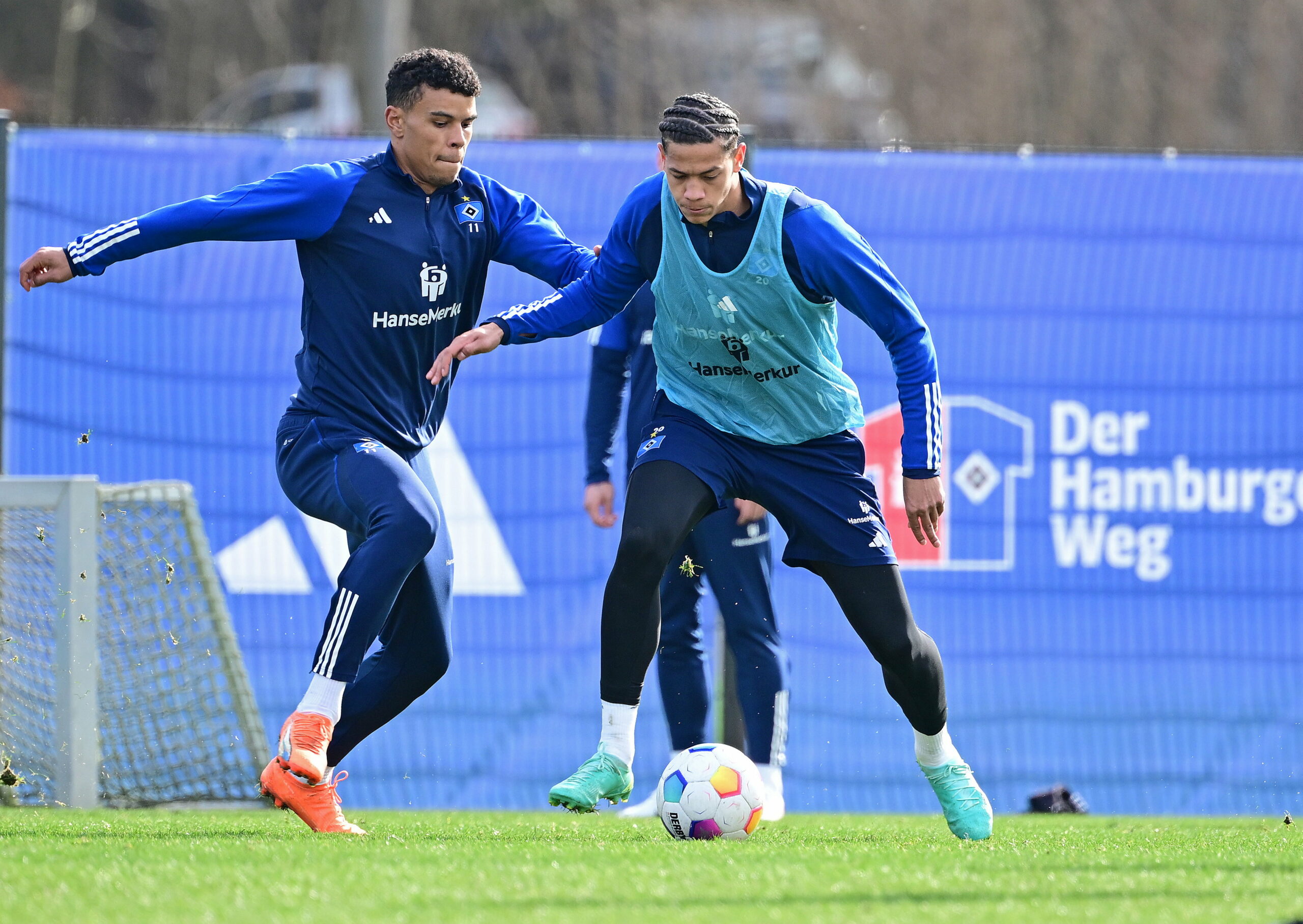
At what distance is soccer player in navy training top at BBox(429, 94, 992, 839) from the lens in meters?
5.32

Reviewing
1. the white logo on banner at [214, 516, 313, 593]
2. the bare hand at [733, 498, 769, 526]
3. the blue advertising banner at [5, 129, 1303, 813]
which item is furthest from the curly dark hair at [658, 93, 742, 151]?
the white logo on banner at [214, 516, 313, 593]

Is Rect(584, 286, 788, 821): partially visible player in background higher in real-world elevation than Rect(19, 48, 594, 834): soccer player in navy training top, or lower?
lower

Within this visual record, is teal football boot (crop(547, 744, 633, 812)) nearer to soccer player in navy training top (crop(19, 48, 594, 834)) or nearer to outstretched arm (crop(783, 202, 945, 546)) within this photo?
soccer player in navy training top (crop(19, 48, 594, 834))

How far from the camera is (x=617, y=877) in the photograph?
4453 millimetres

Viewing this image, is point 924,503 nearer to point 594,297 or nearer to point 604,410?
point 594,297

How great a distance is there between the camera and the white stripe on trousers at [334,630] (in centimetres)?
531

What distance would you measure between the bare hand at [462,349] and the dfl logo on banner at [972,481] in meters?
2.74

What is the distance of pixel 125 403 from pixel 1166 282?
4816 millimetres

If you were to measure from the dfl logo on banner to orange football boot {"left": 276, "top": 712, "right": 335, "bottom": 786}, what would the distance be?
3.33 metres

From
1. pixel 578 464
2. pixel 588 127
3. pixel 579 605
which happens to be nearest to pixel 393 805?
pixel 579 605

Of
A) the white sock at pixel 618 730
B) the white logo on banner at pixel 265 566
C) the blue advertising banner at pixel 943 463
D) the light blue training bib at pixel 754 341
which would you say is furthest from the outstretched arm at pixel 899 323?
the white logo on banner at pixel 265 566

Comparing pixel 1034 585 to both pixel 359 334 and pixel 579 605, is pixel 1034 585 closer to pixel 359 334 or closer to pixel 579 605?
pixel 579 605

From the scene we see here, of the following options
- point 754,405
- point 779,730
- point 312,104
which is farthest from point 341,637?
point 312,104

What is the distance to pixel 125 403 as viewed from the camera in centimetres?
790
